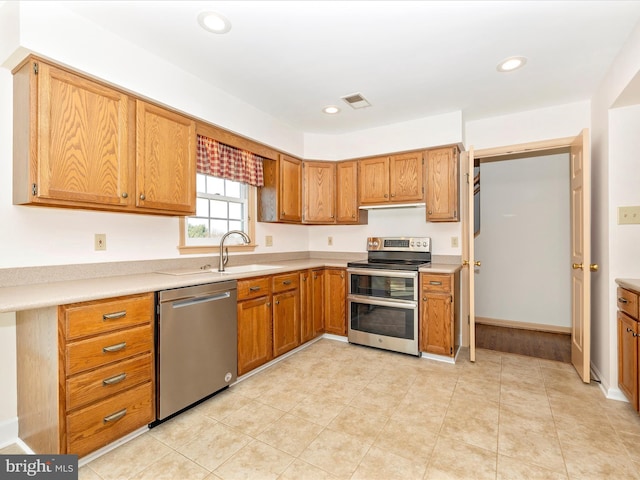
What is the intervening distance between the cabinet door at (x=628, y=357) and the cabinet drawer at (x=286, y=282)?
2.56m

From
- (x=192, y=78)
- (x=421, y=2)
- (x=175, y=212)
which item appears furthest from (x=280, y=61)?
(x=175, y=212)

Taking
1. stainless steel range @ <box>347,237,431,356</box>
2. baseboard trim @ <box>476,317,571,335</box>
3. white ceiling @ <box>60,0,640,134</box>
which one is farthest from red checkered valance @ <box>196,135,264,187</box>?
baseboard trim @ <box>476,317,571,335</box>

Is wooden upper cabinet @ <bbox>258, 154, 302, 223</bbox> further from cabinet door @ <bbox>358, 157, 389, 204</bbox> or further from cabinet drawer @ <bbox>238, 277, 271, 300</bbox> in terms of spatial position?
cabinet drawer @ <bbox>238, 277, 271, 300</bbox>

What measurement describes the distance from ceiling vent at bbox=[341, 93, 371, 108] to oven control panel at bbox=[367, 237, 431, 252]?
5.04 ft

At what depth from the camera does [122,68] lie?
207 cm

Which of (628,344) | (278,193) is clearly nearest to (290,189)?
(278,193)

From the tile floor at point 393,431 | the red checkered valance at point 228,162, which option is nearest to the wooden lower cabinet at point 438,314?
the tile floor at point 393,431

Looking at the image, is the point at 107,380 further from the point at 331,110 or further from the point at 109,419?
the point at 331,110

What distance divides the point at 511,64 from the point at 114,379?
133 inches

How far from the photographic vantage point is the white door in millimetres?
2557

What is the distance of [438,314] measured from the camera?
307cm

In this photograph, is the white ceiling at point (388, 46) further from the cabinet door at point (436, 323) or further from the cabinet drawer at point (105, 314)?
the cabinet door at point (436, 323)

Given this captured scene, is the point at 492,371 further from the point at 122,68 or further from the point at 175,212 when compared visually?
the point at 122,68

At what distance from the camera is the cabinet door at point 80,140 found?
1732mm
